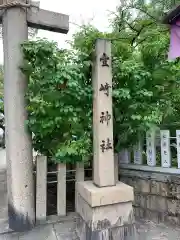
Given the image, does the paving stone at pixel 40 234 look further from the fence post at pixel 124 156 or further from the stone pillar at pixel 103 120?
the fence post at pixel 124 156

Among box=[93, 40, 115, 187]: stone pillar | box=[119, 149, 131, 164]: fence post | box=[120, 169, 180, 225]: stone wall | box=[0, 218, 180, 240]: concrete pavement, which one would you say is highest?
box=[93, 40, 115, 187]: stone pillar

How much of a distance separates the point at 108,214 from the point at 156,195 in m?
1.19

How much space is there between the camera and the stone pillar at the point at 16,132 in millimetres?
3396

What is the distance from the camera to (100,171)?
9.69 ft

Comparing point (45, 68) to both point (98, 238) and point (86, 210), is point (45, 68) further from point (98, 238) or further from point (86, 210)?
point (98, 238)

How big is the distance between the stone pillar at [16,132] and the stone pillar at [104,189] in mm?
908

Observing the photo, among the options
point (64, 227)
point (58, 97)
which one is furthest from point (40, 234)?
point (58, 97)

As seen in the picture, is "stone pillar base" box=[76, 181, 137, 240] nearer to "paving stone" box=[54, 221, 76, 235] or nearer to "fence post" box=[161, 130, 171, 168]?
"paving stone" box=[54, 221, 76, 235]

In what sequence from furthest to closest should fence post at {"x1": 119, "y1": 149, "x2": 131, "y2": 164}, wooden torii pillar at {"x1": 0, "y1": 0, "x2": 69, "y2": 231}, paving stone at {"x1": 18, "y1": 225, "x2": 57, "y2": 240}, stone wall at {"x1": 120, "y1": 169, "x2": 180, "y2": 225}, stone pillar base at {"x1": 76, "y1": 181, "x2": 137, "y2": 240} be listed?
fence post at {"x1": 119, "y1": 149, "x2": 131, "y2": 164}
stone wall at {"x1": 120, "y1": 169, "x2": 180, "y2": 225}
wooden torii pillar at {"x1": 0, "y1": 0, "x2": 69, "y2": 231}
paving stone at {"x1": 18, "y1": 225, "x2": 57, "y2": 240}
stone pillar base at {"x1": 76, "y1": 181, "x2": 137, "y2": 240}

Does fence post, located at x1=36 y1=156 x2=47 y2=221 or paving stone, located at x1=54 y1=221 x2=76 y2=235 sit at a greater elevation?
fence post, located at x1=36 y1=156 x2=47 y2=221

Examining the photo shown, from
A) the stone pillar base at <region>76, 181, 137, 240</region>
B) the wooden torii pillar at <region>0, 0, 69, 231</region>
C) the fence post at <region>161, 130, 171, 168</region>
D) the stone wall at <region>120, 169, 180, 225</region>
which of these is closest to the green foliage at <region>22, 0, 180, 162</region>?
the wooden torii pillar at <region>0, 0, 69, 231</region>

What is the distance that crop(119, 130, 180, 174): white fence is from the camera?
3.61 metres

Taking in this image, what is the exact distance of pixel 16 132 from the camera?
3.43m

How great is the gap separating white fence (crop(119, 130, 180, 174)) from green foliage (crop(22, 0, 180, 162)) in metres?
0.24
